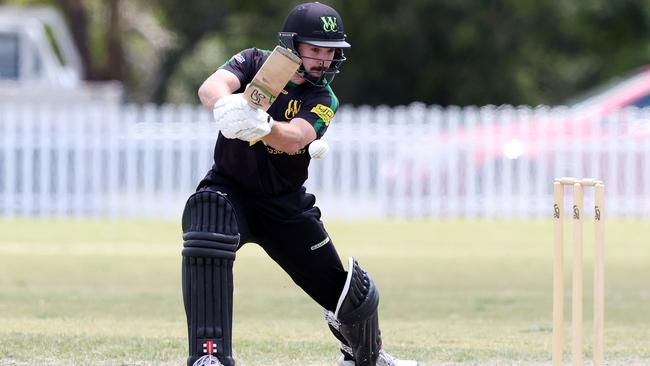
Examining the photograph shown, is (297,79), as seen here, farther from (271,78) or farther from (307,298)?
(307,298)

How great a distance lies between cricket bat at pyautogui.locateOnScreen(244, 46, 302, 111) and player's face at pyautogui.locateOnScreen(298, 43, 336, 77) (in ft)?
1.18

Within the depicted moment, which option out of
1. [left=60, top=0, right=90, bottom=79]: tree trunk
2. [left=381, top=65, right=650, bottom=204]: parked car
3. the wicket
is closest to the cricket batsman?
the wicket

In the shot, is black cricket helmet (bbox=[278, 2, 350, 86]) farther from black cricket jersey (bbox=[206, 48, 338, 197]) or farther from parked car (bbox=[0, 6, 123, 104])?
parked car (bbox=[0, 6, 123, 104])

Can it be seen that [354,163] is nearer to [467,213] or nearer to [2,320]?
[467,213]

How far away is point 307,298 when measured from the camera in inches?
391

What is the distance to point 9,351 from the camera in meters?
6.84

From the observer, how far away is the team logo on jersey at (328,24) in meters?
5.80

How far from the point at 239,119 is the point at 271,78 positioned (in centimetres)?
21

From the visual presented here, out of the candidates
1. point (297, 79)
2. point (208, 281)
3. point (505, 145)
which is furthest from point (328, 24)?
point (505, 145)

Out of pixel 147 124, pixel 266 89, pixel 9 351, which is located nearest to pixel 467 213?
pixel 147 124

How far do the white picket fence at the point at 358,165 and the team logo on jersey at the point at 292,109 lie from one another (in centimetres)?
1097

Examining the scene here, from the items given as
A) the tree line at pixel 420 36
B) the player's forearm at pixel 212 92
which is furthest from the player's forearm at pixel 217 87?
the tree line at pixel 420 36

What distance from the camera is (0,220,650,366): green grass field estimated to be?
7160 mm

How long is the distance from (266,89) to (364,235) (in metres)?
9.58
